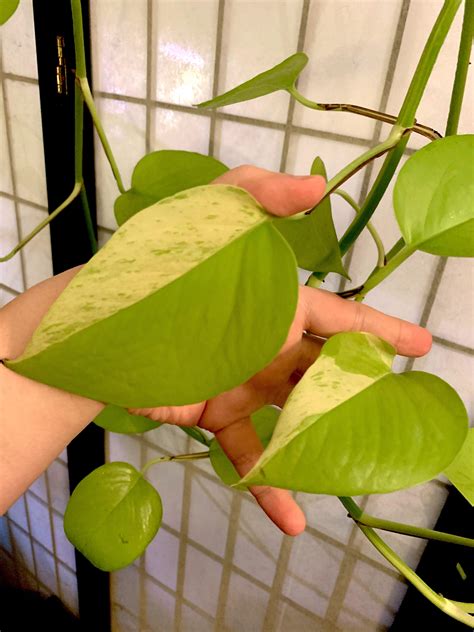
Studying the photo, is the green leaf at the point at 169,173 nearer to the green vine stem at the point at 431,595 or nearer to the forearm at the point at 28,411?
the forearm at the point at 28,411

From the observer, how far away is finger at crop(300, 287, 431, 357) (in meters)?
0.33

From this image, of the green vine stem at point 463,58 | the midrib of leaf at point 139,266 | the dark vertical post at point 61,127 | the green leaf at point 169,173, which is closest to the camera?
the midrib of leaf at point 139,266

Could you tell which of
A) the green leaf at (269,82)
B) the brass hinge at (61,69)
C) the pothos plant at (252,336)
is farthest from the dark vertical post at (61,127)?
the pothos plant at (252,336)

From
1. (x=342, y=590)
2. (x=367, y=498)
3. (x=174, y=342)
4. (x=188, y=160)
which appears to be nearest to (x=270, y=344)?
(x=174, y=342)

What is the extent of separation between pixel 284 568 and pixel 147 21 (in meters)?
0.65

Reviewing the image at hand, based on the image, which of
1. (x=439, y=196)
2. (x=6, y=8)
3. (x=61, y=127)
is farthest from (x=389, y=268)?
(x=61, y=127)

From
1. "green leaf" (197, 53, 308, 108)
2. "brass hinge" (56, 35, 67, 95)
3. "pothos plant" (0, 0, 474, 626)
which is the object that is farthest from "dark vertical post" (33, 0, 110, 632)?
"pothos plant" (0, 0, 474, 626)

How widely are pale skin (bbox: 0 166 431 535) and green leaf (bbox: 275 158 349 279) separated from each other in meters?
0.02

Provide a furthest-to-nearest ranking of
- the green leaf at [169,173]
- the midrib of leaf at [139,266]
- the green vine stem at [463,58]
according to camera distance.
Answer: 1. the green leaf at [169,173]
2. the green vine stem at [463,58]
3. the midrib of leaf at [139,266]

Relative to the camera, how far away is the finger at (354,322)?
335mm

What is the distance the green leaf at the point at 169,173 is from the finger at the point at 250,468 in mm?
191

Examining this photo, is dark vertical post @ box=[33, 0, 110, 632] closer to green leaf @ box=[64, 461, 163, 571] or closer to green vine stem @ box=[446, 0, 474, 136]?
green leaf @ box=[64, 461, 163, 571]

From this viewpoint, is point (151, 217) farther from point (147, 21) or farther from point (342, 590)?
point (342, 590)

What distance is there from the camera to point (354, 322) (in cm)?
34
